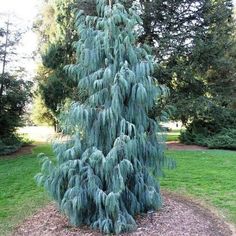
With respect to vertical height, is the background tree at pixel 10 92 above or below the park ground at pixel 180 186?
above

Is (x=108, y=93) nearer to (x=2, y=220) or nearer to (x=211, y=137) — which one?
(x=2, y=220)

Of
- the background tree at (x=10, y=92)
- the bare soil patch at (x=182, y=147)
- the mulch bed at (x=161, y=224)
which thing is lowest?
the mulch bed at (x=161, y=224)

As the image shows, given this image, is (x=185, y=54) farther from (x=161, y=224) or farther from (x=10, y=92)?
(x=161, y=224)

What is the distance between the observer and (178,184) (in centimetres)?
693

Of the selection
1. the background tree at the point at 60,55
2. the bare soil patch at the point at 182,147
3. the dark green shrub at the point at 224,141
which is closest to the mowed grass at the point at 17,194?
the background tree at the point at 60,55

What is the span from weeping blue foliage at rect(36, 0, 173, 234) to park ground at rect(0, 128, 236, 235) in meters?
1.14

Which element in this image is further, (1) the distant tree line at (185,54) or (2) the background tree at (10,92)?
(1) the distant tree line at (185,54)

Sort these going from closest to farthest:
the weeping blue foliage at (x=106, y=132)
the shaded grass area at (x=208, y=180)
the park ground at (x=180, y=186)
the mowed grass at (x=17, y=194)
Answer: the weeping blue foliage at (x=106, y=132) → the mowed grass at (x=17, y=194) → the park ground at (x=180, y=186) → the shaded grass area at (x=208, y=180)

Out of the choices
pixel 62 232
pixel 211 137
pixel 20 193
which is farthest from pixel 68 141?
pixel 211 137

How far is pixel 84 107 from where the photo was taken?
4.45 m

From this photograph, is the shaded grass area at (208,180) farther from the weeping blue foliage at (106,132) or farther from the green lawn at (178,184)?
the weeping blue foliage at (106,132)

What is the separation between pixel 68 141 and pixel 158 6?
10343mm

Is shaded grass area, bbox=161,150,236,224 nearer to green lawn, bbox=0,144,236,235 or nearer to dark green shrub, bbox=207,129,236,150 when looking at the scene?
green lawn, bbox=0,144,236,235

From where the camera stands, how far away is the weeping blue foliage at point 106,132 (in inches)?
→ 169
